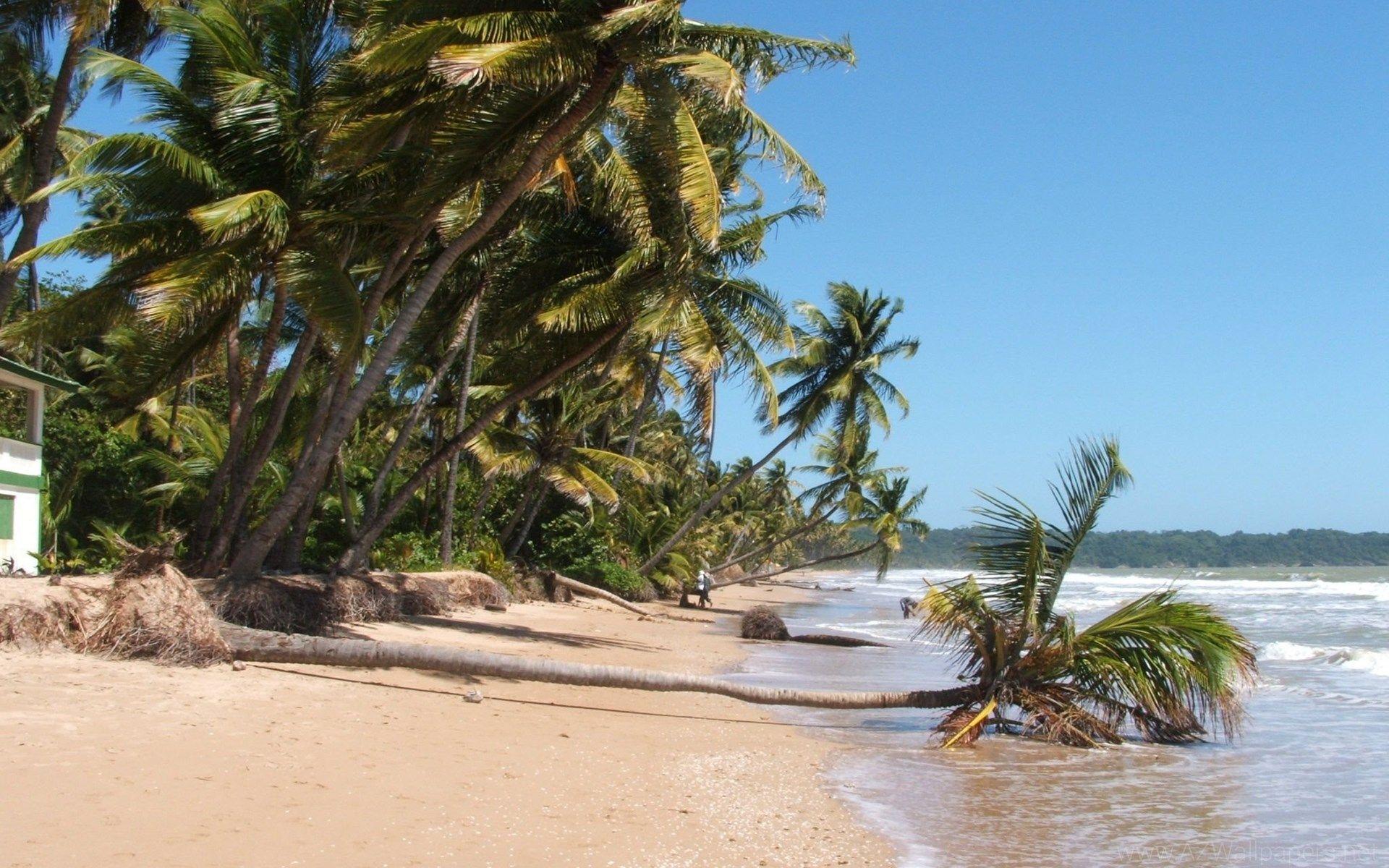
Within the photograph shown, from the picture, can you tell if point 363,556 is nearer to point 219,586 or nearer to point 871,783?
point 219,586

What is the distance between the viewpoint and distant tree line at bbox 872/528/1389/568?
161000 millimetres

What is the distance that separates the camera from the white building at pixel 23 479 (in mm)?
13883

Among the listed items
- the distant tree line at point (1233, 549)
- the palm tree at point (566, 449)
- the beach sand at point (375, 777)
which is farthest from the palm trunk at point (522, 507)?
the distant tree line at point (1233, 549)

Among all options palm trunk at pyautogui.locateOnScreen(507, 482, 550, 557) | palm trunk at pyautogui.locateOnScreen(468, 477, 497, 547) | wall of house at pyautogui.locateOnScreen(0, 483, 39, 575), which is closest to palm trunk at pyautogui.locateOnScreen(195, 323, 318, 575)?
wall of house at pyautogui.locateOnScreen(0, 483, 39, 575)

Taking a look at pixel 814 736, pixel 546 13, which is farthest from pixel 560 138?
pixel 814 736

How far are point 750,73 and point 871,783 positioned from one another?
890 cm

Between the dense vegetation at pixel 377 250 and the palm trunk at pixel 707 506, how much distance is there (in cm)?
349

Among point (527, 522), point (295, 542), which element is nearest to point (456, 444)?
point (295, 542)

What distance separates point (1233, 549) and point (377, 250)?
589 ft

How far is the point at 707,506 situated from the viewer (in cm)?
2838

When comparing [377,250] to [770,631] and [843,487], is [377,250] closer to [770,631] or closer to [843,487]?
[770,631]

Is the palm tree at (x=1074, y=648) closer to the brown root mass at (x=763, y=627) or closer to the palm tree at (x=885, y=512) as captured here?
the brown root mass at (x=763, y=627)

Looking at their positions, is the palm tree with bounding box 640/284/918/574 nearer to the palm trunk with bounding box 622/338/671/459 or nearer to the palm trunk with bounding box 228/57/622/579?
the palm trunk with bounding box 622/338/671/459

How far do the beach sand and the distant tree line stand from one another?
153206 millimetres
